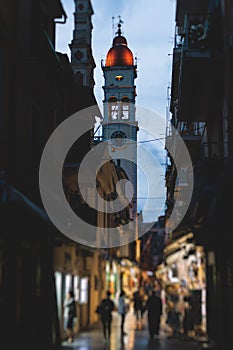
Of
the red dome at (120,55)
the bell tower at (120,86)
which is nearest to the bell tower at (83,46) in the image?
the bell tower at (120,86)

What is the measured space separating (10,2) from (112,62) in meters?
48.0

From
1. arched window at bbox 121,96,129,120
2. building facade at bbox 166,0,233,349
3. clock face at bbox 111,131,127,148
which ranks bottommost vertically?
building facade at bbox 166,0,233,349

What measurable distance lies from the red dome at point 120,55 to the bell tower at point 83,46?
81.1 ft

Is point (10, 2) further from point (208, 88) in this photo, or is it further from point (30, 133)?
point (208, 88)

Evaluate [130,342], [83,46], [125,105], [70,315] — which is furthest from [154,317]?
[125,105]

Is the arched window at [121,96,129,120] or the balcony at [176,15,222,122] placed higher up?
the arched window at [121,96,129,120]

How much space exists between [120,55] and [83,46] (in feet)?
99.4

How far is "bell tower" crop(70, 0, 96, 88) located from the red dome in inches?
973

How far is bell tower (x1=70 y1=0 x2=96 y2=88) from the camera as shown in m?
26.2

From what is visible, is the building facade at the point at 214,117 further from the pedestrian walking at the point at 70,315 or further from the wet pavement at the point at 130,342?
the pedestrian walking at the point at 70,315

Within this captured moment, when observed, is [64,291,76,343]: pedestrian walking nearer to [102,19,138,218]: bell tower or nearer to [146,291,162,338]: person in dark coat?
[146,291,162,338]: person in dark coat

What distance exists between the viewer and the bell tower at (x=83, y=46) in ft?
85.9

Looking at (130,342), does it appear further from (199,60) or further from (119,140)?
(119,140)

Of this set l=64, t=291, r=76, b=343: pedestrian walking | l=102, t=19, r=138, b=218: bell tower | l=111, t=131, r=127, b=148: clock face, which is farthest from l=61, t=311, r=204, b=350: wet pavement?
l=102, t=19, r=138, b=218: bell tower
